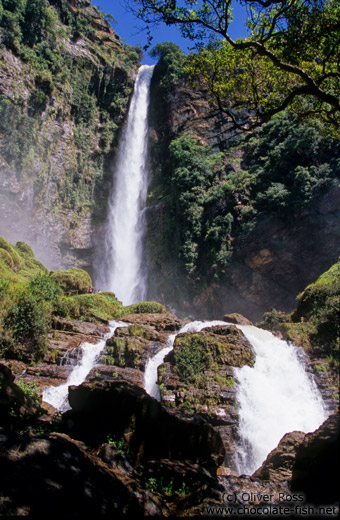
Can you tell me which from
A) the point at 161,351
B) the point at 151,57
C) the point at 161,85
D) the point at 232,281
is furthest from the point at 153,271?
the point at 151,57

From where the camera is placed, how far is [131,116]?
3200 centimetres

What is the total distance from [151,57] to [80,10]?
28.3ft

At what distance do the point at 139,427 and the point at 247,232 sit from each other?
1685cm

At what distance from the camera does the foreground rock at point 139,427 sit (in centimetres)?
574

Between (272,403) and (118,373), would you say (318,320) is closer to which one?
(272,403)

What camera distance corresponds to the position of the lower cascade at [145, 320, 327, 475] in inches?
298

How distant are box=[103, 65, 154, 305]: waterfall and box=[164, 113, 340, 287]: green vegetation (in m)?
3.89

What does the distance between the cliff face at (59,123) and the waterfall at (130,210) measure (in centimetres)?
124

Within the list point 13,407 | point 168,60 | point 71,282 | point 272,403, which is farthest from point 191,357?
point 168,60

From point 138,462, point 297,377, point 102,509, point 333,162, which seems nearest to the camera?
point 102,509

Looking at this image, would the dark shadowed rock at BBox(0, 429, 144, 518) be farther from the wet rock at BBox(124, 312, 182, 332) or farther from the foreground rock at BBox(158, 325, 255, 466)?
the wet rock at BBox(124, 312, 182, 332)

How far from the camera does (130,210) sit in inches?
1137

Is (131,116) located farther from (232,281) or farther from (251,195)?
(232,281)

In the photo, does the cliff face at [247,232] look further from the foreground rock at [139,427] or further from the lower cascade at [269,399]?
the foreground rock at [139,427]
